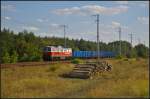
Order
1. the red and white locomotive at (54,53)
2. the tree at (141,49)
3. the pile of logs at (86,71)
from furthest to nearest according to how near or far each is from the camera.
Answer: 1. the tree at (141,49)
2. the red and white locomotive at (54,53)
3. the pile of logs at (86,71)

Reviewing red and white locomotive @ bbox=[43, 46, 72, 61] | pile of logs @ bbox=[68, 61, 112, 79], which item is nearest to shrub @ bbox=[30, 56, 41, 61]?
red and white locomotive @ bbox=[43, 46, 72, 61]

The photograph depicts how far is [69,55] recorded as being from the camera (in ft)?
199

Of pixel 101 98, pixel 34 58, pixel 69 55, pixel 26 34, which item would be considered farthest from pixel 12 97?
pixel 26 34

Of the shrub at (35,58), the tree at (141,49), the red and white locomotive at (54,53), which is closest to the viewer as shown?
the red and white locomotive at (54,53)

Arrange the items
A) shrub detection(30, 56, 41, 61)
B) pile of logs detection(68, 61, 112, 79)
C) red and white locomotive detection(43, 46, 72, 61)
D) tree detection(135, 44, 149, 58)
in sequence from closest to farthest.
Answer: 1. pile of logs detection(68, 61, 112, 79)
2. red and white locomotive detection(43, 46, 72, 61)
3. shrub detection(30, 56, 41, 61)
4. tree detection(135, 44, 149, 58)

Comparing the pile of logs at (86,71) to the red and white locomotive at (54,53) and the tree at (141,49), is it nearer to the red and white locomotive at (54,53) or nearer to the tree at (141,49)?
the red and white locomotive at (54,53)

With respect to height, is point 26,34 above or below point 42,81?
above

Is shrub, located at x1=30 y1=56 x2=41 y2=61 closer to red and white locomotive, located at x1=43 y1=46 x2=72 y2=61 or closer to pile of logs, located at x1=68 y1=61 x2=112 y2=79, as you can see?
red and white locomotive, located at x1=43 y1=46 x2=72 y2=61

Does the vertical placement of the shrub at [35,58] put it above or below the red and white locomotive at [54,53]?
below

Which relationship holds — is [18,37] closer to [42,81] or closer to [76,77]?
[76,77]

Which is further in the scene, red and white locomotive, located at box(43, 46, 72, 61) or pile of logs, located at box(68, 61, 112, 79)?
red and white locomotive, located at box(43, 46, 72, 61)

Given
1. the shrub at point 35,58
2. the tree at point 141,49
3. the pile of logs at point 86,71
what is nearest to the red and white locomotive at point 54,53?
the shrub at point 35,58

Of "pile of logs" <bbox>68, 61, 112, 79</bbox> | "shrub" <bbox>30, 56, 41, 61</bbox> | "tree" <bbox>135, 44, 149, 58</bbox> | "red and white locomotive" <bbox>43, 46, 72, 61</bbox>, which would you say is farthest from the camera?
"tree" <bbox>135, 44, 149, 58</bbox>

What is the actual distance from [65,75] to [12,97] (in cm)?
1202
